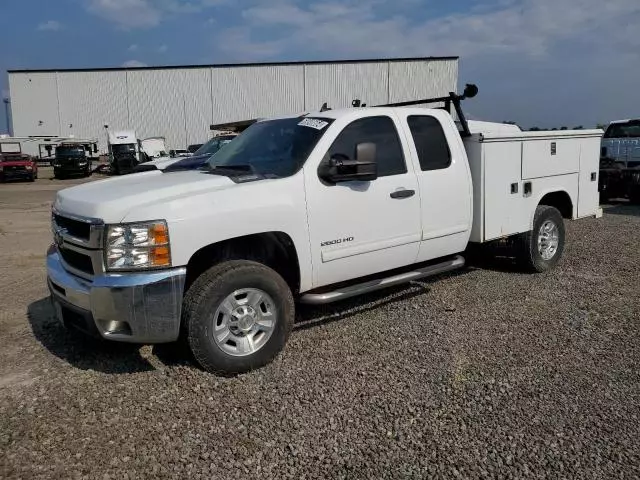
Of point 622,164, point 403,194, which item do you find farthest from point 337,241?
point 622,164

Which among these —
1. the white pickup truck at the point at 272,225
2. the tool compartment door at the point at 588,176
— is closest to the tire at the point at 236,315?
the white pickup truck at the point at 272,225

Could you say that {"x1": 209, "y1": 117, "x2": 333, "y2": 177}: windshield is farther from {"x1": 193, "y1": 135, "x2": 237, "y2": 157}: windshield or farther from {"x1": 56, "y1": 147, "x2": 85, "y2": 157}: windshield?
{"x1": 56, "y1": 147, "x2": 85, "y2": 157}: windshield

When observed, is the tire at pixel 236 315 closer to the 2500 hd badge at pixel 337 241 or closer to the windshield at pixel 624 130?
the 2500 hd badge at pixel 337 241

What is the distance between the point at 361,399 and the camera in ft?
12.0

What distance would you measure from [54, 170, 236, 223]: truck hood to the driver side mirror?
2.53 feet

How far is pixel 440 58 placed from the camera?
54.0 m

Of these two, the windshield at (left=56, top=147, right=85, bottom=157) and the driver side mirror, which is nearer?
the driver side mirror

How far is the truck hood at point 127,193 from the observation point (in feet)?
12.1

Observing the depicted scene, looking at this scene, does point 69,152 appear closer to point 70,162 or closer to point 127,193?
point 70,162

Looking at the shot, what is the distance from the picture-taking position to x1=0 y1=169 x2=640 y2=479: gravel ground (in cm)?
298

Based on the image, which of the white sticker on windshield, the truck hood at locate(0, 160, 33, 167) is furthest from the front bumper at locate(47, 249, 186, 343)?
the truck hood at locate(0, 160, 33, 167)

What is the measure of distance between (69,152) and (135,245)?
34041 mm

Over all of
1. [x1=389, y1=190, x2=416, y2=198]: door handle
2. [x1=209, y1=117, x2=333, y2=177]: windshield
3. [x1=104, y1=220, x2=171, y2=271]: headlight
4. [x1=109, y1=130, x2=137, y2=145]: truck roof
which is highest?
[x1=109, y1=130, x2=137, y2=145]: truck roof

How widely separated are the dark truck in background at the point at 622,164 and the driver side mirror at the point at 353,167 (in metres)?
11.4
